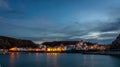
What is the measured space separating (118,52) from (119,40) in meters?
12.5

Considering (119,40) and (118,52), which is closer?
(118,52)

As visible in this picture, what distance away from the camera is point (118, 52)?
130125 mm

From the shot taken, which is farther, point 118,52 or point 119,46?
point 119,46

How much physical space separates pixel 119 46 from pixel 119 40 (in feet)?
12.5

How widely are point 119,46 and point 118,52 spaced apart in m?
11.6

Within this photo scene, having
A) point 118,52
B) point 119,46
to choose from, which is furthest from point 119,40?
point 118,52

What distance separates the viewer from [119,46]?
141 m

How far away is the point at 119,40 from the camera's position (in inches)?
5522

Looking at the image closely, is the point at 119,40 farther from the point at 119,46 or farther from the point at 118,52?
the point at 118,52
